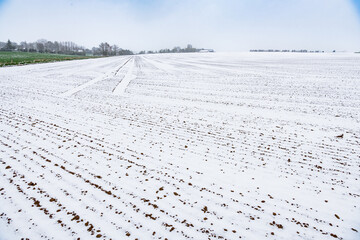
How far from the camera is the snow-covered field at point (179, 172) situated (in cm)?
326

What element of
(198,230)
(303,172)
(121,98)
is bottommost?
(198,230)

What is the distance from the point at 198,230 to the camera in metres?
3.18

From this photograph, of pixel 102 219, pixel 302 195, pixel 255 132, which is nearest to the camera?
pixel 102 219

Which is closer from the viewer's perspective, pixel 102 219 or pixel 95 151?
pixel 102 219

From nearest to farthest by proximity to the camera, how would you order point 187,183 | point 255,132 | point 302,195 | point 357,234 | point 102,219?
1. point 357,234
2. point 102,219
3. point 302,195
4. point 187,183
5. point 255,132

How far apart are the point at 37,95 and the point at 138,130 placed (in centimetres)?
815

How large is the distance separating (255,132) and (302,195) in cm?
293

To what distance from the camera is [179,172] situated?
14.9 feet

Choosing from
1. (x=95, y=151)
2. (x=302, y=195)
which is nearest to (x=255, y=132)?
(x=302, y=195)

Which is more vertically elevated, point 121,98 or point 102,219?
point 121,98

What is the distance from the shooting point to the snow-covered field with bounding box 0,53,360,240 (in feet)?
10.7

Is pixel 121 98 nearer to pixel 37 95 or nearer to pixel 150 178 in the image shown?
pixel 37 95

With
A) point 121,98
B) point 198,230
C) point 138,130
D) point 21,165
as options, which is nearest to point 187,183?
point 198,230

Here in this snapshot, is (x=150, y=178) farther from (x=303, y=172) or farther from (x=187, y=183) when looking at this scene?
(x=303, y=172)
